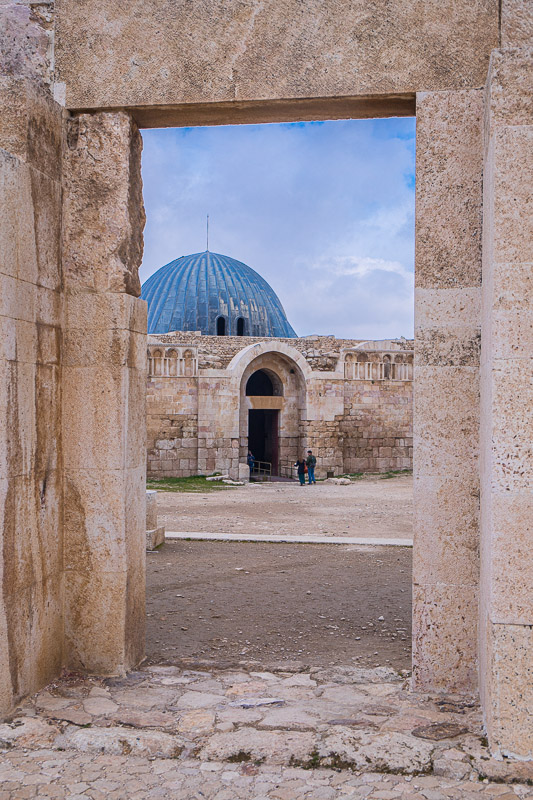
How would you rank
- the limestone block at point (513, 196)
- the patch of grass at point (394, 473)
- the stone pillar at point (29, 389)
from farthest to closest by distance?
the patch of grass at point (394, 473), the stone pillar at point (29, 389), the limestone block at point (513, 196)

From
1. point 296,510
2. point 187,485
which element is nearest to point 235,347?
point 187,485

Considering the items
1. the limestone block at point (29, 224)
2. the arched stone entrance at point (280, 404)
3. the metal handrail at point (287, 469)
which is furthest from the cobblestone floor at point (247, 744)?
the metal handrail at point (287, 469)

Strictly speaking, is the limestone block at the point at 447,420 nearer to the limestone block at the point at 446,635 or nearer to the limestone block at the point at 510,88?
the limestone block at the point at 446,635

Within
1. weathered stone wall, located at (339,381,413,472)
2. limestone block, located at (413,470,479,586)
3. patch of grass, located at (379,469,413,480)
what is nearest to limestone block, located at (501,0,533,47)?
limestone block, located at (413,470,479,586)

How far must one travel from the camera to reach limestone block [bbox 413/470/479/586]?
3824 millimetres

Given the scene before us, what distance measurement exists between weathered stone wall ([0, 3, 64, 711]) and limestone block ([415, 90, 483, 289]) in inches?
85.6

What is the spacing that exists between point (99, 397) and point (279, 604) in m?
2.92

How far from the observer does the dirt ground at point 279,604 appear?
4809 millimetres

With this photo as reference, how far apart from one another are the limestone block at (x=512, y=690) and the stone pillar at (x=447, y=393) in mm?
660

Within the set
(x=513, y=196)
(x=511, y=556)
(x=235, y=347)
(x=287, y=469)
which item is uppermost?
(x=235, y=347)

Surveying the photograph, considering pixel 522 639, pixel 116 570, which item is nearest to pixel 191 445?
pixel 116 570

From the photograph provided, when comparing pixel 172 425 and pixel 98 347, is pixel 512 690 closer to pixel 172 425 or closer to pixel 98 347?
pixel 98 347

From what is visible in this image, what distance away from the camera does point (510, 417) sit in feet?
10.5

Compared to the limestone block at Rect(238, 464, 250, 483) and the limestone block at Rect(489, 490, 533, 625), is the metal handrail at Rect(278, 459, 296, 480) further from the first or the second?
the limestone block at Rect(489, 490, 533, 625)
